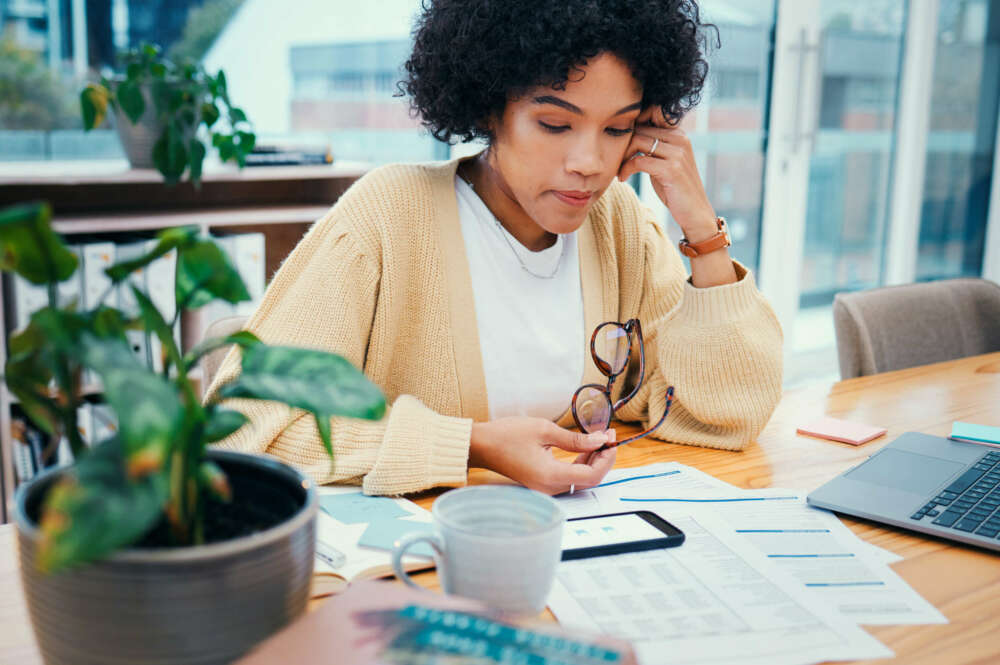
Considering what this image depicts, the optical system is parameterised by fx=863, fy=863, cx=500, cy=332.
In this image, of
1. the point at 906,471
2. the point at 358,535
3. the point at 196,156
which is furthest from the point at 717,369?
the point at 196,156

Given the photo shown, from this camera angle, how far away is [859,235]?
13.9 feet

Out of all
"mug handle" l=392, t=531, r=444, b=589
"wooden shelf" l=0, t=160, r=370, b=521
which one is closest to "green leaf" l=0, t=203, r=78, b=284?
"mug handle" l=392, t=531, r=444, b=589

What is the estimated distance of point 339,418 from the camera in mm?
1063

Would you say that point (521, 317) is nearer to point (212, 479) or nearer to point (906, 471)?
point (906, 471)

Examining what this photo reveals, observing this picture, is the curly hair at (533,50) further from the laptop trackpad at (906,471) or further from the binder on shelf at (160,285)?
the binder on shelf at (160,285)

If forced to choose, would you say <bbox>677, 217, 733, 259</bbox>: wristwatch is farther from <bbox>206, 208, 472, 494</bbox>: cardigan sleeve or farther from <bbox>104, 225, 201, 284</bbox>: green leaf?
<bbox>104, 225, 201, 284</bbox>: green leaf

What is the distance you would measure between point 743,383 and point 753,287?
6.1 inches

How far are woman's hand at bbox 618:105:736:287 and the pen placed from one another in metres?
0.75

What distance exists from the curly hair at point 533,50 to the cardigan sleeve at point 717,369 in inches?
12.4

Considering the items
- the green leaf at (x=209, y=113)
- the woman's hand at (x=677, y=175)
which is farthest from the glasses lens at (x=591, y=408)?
the green leaf at (x=209, y=113)

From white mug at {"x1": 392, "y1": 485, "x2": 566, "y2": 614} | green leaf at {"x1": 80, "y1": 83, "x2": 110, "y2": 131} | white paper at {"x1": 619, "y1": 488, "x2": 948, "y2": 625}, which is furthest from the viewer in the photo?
green leaf at {"x1": 80, "y1": 83, "x2": 110, "y2": 131}

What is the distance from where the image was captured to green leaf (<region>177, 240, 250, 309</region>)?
56 cm

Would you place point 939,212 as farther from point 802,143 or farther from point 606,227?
point 606,227

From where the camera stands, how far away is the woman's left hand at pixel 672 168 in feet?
4.42
